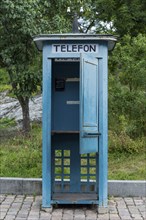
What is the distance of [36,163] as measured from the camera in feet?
27.3

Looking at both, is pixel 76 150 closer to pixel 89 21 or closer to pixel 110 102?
pixel 110 102

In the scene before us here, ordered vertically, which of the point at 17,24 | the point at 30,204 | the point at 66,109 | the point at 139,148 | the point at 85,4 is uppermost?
the point at 85,4

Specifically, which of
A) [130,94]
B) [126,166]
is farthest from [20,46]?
[126,166]

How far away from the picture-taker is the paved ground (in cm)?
610

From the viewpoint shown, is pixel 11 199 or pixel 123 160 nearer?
pixel 11 199

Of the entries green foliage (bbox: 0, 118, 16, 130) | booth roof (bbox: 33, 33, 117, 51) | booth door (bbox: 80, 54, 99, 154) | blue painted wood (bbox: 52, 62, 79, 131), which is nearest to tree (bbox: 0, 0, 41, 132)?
green foliage (bbox: 0, 118, 16, 130)

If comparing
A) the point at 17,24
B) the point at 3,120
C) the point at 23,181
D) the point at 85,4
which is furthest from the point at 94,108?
the point at 3,120

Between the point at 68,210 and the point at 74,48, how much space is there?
2.32 metres

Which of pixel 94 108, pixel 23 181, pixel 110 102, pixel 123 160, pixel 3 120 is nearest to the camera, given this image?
pixel 94 108

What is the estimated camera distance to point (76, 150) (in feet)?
22.3

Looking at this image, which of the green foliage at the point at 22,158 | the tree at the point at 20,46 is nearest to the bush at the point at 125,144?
the green foliage at the point at 22,158

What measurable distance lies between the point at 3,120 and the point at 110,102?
7.27 metres

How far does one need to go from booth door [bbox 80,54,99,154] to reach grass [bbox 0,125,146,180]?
5.87 feet

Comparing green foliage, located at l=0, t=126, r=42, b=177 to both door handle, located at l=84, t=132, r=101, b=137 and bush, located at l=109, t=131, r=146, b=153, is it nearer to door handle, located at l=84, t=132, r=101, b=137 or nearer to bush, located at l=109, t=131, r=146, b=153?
bush, located at l=109, t=131, r=146, b=153
